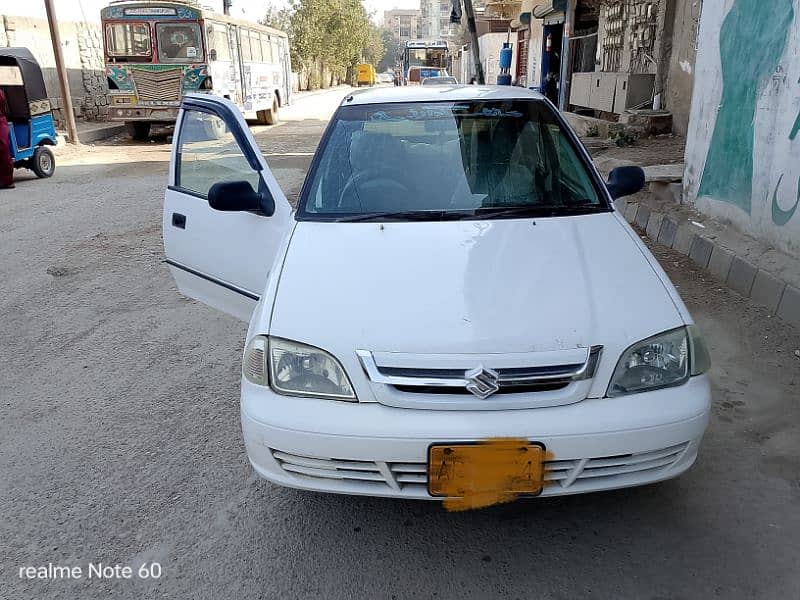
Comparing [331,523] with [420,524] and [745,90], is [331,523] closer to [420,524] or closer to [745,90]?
[420,524]

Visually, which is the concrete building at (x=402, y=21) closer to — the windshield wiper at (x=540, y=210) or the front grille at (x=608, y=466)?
the windshield wiper at (x=540, y=210)

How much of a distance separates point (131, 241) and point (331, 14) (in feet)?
153

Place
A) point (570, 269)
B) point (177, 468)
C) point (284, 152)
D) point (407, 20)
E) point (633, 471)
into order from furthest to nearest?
point (407, 20), point (284, 152), point (177, 468), point (570, 269), point (633, 471)

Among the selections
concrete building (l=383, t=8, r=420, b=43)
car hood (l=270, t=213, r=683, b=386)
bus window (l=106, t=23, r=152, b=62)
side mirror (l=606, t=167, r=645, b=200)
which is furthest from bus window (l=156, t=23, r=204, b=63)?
concrete building (l=383, t=8, r=420, b=43)

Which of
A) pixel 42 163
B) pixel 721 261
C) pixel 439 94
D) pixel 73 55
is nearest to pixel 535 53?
pixel 73 55

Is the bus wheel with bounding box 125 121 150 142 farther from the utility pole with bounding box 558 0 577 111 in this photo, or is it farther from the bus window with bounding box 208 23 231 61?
the utility pole with bounding box 558 0 577 111

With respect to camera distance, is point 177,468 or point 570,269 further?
point 177,468

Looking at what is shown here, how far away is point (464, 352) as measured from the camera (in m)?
2.16

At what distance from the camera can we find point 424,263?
2.60 metres

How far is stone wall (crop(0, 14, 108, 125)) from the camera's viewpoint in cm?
1588

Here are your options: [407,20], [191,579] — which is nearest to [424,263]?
[191,579]

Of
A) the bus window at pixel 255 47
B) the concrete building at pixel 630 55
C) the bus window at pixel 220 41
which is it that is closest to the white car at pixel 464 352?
the concrete building at pixel 630 55

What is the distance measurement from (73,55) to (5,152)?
34.1 feet

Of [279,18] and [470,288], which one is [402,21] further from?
[470,288]
